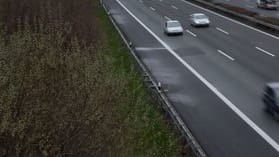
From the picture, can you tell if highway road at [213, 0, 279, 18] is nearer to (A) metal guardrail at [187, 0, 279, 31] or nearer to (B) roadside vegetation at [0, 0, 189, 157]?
(A) metal guardrail at [187, 0, 279, 31]

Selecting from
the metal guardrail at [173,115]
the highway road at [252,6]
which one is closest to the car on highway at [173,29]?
the highway road at [252,6]

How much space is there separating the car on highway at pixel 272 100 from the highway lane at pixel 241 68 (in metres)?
0.28

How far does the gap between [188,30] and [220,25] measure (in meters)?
3.20

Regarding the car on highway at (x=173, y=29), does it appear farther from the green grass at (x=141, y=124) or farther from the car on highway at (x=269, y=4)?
the car on highway at (x=269, y=4)

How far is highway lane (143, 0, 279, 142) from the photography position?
2298 cm

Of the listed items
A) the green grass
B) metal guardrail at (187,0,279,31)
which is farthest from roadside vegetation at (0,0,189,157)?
metal guardrail at (187,0,279,31)

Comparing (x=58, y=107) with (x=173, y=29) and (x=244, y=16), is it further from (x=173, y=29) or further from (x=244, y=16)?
(x=244, y=16)

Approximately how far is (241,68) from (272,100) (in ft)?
32.6

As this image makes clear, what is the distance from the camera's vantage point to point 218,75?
29.3m

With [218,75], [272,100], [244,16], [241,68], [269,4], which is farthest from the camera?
[269,4]

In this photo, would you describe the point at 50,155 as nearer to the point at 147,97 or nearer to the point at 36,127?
the point at 36,127

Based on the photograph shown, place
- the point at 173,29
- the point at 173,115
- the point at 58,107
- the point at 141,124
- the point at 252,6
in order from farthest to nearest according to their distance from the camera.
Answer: the point at 252,6 < the point at 173,29 < the point at 173,115 < the point at 141,124 < the point at 58,107

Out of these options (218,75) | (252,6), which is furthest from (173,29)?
(252,6)

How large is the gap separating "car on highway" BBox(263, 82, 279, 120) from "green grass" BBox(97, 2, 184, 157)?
385cm
